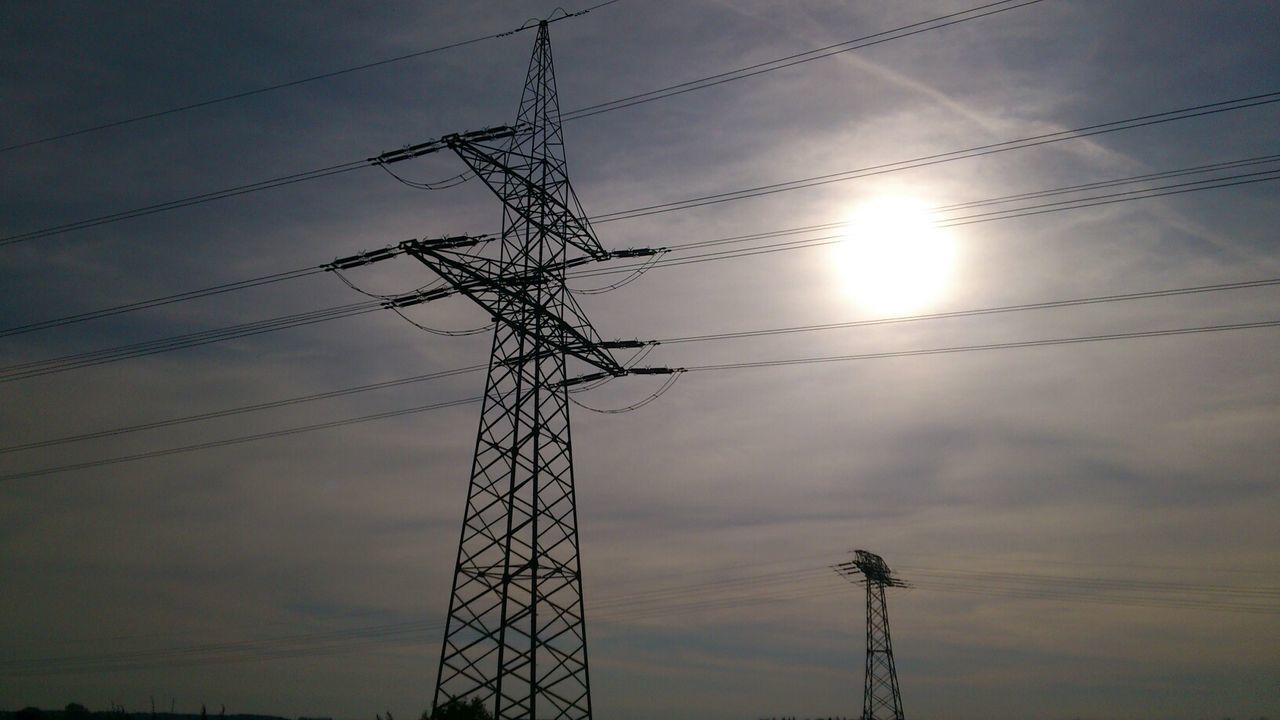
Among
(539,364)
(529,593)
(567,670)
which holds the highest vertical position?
(539,364)

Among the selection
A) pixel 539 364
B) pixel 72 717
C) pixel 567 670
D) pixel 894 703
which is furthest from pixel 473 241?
pixel 894 703

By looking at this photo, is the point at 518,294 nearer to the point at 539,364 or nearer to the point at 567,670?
the point at 539,364

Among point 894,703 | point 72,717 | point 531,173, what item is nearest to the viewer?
point 531,173

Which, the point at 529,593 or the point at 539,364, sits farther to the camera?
the point at 539,364

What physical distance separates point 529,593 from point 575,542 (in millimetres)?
3115

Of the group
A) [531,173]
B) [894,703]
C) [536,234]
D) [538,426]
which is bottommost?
[894,703]

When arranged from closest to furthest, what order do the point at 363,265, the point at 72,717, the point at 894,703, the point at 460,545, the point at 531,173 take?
the point at 460,545, the point at 363,265, the point at 531,173, the point at 72,717, the point at 894,703

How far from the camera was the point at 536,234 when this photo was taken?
117ft

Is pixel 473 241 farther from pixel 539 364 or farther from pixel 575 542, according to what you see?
pixel 575 542

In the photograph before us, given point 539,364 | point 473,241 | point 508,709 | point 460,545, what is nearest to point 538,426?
point 539,364

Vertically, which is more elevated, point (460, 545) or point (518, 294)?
point (518, 294)

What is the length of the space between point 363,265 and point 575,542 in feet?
43.0

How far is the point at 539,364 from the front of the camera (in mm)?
34156

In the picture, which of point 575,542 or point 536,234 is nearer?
point 575,542
